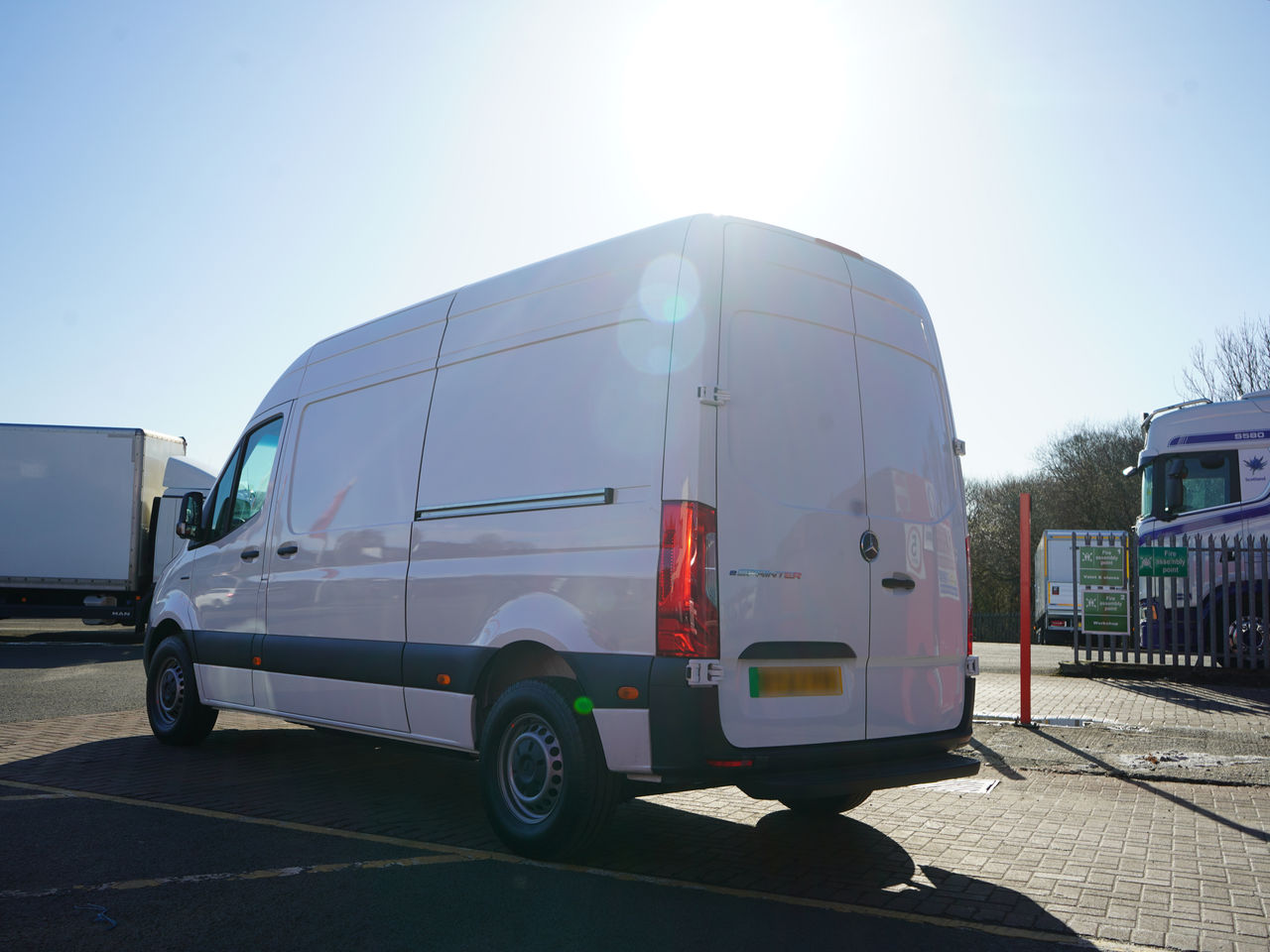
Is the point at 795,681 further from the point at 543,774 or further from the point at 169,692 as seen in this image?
the point at 169,692

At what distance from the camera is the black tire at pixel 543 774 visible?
14.0 ft

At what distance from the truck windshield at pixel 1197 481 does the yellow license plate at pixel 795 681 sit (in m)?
12.6

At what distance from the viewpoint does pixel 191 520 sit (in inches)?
303

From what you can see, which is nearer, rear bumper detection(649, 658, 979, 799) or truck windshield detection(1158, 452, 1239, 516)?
rear bumper detection(649, 658, 979, 799)

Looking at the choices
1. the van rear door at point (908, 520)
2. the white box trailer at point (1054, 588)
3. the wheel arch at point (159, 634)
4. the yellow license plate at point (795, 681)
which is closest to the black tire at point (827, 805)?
the van rear door at point (908, 520)

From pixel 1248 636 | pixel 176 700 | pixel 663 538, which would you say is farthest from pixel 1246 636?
pixel 176 700

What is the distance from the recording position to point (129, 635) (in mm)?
21234

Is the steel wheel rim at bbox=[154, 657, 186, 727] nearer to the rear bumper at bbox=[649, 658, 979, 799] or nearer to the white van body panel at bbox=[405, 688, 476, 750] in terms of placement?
the white van body panel at bbox=[405, 688, 476, 750]

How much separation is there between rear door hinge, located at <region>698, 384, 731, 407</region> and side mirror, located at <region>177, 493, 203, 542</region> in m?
4.94

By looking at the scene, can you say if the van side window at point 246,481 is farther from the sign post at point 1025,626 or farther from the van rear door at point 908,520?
the sign post at point 1025,626

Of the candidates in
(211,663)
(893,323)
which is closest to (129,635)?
(211,663)

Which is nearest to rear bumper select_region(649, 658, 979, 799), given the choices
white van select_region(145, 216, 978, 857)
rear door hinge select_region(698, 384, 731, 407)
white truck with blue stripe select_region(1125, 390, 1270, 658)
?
white van select_region(145, 216, 978, 857)

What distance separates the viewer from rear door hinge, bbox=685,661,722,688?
12.9ft

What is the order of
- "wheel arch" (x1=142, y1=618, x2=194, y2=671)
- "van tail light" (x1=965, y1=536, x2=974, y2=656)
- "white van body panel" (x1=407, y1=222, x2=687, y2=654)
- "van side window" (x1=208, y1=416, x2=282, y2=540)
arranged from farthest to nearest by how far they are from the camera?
"wheel arch" (x1=142, y1=618, x2=194, y2=671), "van side window" (x1=208, y1=416, x2=282, y2=540), "van tail light" (x1=965, y1=536, x2=974, y2=656), "white van body panel" (x1=407, y1=222, x2=687, y2=654)
